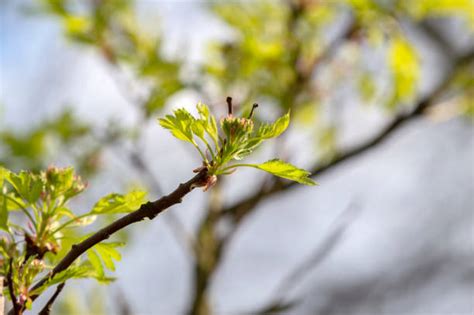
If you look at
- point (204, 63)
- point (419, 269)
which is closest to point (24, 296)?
point (204, 63)

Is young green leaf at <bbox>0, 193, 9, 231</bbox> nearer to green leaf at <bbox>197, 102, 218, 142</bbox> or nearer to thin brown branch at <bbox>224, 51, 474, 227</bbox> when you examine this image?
green leaf at <bbox>197, 102, 218, 142</bbox>

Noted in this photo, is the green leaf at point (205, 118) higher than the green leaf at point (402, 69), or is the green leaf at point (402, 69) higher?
the green leaf at point (402, 69)

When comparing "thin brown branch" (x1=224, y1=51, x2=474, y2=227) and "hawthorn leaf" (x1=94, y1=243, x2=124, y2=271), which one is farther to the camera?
"thin brown branch" (x1=224, y1=51, x2=474, y2=227)

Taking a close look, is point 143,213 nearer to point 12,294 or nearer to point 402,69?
point 12,294

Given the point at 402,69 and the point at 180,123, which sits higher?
the point at 402,69

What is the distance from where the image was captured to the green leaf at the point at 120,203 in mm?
386

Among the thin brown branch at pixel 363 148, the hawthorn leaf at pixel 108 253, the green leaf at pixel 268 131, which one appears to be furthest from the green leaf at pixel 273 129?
the thin brown branch at pixel 363 148

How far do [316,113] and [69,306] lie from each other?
710 mm

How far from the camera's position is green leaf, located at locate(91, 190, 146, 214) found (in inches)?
15.2

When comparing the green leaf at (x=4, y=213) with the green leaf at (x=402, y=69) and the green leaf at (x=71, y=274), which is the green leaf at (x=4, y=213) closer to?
the green leaf at (x=71, y=274)

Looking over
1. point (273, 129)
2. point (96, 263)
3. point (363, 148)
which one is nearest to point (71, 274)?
point (96, 263)

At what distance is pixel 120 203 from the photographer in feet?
1.28

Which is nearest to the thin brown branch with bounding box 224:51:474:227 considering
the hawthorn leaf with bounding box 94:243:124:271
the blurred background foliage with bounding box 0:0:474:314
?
the blurred background foliage with bounding box 0:0:474:314

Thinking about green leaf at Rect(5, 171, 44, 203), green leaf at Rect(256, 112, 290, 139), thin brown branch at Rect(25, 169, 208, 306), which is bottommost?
thin brown branch at Rect(25, 169, 208, 306)
